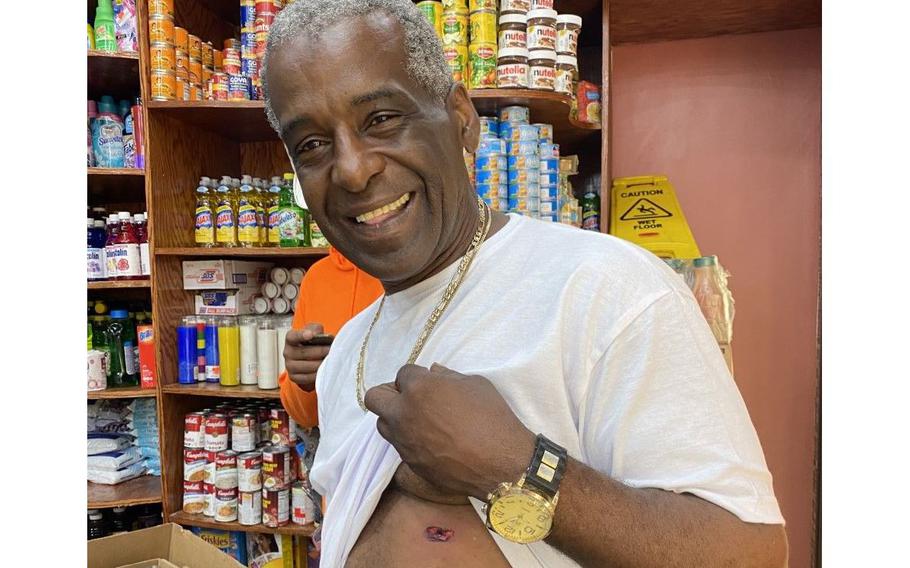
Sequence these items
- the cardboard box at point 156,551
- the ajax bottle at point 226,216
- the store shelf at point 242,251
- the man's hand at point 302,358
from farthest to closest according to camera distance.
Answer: the ajax bottle at point 226,216 → the store shelf at point 242,251 → the cardboard box at point 156,551 → the man's hand at point 302,358

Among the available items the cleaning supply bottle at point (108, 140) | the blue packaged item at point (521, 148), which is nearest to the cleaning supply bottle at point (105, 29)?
the cleaning supply bottle at point (108, 140)

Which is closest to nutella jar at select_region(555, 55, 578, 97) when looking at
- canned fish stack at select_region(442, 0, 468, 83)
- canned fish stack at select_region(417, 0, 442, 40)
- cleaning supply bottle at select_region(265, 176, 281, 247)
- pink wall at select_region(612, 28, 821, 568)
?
canned fish stack at select_region(442, 0, 468, 83)

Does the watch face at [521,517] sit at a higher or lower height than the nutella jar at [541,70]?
lower

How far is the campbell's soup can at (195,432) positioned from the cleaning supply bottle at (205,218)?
2.39ft

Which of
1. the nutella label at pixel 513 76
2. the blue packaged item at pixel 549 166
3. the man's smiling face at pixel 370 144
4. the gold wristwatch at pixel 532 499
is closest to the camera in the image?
the gold wristwatch at pixel 532 499

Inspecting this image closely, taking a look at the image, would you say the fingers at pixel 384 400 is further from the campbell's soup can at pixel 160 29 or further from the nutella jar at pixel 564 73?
the campbell's soup can at pixel 160 29

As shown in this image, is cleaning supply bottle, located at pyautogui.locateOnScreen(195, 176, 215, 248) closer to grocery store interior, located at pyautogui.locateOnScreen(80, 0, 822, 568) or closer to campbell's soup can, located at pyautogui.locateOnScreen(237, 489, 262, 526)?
grocery store interior, located at pyautogui.locateOnScreen(80, 0, 822, 568)

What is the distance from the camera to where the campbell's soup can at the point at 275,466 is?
2412mm

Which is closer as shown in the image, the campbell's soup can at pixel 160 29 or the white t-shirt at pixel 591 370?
the white t-shirt at pixel 591 370

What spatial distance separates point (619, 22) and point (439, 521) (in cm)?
238

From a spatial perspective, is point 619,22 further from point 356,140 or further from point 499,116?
point 356,140

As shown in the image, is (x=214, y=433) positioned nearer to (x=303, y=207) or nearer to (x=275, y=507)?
(x=275, y=507)

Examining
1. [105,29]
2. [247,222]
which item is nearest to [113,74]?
[105,29]

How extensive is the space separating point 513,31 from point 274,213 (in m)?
1.18
